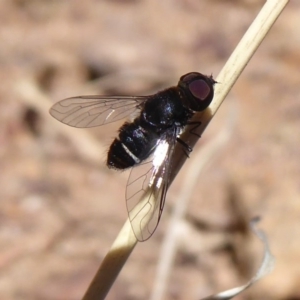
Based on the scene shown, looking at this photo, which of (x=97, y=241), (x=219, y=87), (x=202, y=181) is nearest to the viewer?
(x=219, y=87)

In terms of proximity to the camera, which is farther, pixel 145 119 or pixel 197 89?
pixel 145 119

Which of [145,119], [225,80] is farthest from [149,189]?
[145,119]

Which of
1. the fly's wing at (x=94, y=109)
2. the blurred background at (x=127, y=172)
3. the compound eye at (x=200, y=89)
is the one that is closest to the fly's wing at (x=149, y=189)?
the compound eye at (x=200, y=89)

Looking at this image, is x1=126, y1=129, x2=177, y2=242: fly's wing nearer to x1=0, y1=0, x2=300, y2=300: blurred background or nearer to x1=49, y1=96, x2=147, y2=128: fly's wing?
x1=49, y1=96, x2=147, y2=128: fly's wing

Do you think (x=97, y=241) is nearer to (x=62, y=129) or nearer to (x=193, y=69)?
(x=62, y=129)

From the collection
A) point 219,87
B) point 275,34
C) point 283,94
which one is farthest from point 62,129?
point 219,87

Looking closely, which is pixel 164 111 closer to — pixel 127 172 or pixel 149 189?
pixel 149 189
